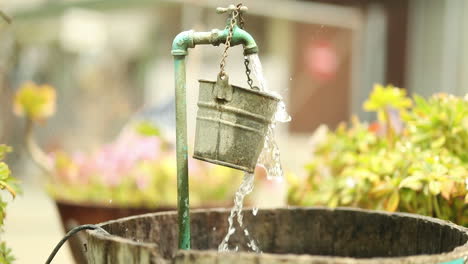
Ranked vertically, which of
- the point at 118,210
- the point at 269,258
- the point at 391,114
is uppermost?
the point at 391,114

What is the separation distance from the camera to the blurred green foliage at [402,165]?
7.19ft

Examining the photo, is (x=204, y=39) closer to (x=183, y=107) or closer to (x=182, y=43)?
(x=182, y=43)

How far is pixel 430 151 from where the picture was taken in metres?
2.33

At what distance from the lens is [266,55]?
834cm

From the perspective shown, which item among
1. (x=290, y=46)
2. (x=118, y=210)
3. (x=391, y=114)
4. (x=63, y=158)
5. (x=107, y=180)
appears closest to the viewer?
(x=391, y=114)

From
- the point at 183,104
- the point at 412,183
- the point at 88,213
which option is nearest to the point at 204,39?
the point at 183,104

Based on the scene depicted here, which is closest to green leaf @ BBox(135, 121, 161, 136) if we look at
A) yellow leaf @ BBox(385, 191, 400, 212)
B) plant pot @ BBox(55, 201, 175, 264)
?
plant pot @ BBox(55, 201, 175, 264)

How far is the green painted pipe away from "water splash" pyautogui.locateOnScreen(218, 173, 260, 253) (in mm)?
154

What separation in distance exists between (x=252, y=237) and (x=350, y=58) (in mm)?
6035

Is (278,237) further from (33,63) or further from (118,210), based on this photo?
(33,63)

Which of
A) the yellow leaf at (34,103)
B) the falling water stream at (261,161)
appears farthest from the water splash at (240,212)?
the yellow leaf at (34,103)

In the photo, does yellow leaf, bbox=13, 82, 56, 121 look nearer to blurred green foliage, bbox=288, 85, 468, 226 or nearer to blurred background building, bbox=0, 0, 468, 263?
blurred green foliage, bbox=288, 85, 468, 226

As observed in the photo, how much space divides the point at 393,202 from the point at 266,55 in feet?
20.3

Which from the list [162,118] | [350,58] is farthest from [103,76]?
[162,118]
